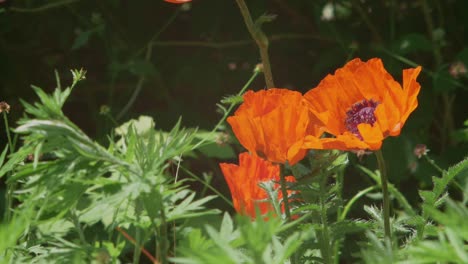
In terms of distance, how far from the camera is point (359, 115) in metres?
1.17

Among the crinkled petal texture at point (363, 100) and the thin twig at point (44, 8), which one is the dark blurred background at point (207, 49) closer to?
the thin twig at point (44, 8)

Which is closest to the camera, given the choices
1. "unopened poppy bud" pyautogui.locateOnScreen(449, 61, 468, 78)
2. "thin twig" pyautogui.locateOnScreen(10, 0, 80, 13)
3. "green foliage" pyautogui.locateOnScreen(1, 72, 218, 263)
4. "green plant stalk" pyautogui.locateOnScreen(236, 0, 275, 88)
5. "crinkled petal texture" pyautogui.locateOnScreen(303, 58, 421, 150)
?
"green foliage" pyautogui.locateOnScreen(1, 72, 218, 263)

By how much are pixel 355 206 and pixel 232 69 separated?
0.85 meters

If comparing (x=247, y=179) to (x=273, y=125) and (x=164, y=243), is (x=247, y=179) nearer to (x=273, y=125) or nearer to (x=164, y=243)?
(x=273, y=125)

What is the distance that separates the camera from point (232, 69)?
2.54 meters

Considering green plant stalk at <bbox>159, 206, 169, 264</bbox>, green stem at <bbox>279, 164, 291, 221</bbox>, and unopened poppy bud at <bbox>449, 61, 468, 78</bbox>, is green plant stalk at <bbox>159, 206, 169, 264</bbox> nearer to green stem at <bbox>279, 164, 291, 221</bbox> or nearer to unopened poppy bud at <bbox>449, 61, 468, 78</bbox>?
green stem at <bbox>279, 164, 291, 221</bbox>

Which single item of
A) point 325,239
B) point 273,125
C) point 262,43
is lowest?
point 325,239

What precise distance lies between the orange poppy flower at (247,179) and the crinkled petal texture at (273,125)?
97 mm

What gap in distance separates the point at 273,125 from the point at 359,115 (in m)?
0.15

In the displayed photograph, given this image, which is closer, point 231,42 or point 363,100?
point 363,100

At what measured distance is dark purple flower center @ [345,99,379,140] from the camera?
3.82ft

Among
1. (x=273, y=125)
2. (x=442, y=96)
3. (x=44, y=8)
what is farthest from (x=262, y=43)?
(x=442, y=96)

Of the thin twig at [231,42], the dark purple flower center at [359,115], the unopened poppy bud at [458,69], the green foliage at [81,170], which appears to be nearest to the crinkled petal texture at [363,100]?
the dark purple flower center at [359,115]

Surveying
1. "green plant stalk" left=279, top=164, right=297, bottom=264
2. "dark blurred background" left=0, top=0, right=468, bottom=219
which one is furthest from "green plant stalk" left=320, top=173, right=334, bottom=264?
"dark blurred background" left=0, top=0, right=468, bottom=219
